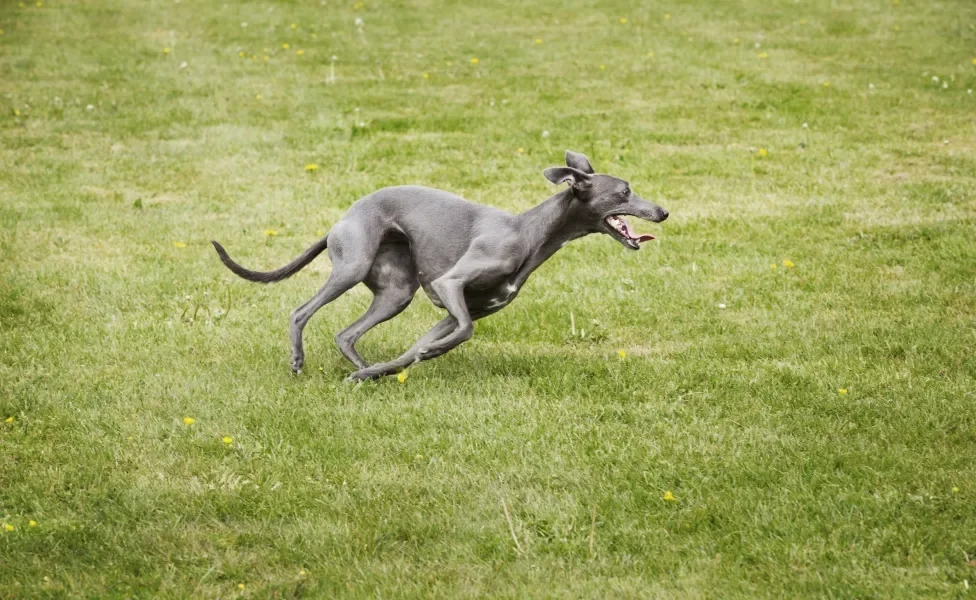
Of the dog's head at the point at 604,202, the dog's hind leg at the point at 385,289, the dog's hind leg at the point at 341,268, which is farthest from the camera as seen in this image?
the dog's hind leg at the point at 385,289

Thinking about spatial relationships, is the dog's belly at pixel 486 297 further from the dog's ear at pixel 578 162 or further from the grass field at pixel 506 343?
the dog's ear at pixel 578 162

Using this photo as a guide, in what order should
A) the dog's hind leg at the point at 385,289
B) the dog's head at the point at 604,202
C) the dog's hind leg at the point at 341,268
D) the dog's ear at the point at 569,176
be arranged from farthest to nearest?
the dog's hind leg at the point at 385,289
the dog's hind leg at the point at 341,268
the dog's head at the point at 604,202
the dog's ear at the point at 569,176

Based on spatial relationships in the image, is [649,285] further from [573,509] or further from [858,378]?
[573,509]

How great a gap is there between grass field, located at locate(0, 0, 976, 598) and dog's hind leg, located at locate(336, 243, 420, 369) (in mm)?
376

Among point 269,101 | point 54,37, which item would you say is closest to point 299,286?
point 269,101

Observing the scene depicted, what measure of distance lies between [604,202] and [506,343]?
159 cm

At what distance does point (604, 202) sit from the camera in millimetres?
6430

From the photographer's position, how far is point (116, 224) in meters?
10.5

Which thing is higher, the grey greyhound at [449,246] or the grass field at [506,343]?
the grey greyhound at [449,246]

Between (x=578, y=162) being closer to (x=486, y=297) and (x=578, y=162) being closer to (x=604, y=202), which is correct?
(x=604, y=202)

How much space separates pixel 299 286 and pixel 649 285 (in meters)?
2.76

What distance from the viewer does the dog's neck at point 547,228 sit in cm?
653

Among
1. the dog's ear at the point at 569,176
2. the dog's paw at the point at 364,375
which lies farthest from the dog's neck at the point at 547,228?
the dog's paw at the point at 364,375

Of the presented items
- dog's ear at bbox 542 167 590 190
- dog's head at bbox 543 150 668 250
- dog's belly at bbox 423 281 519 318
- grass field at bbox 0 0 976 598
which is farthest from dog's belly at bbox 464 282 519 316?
dog's ear at bbox 542 167 590 190
